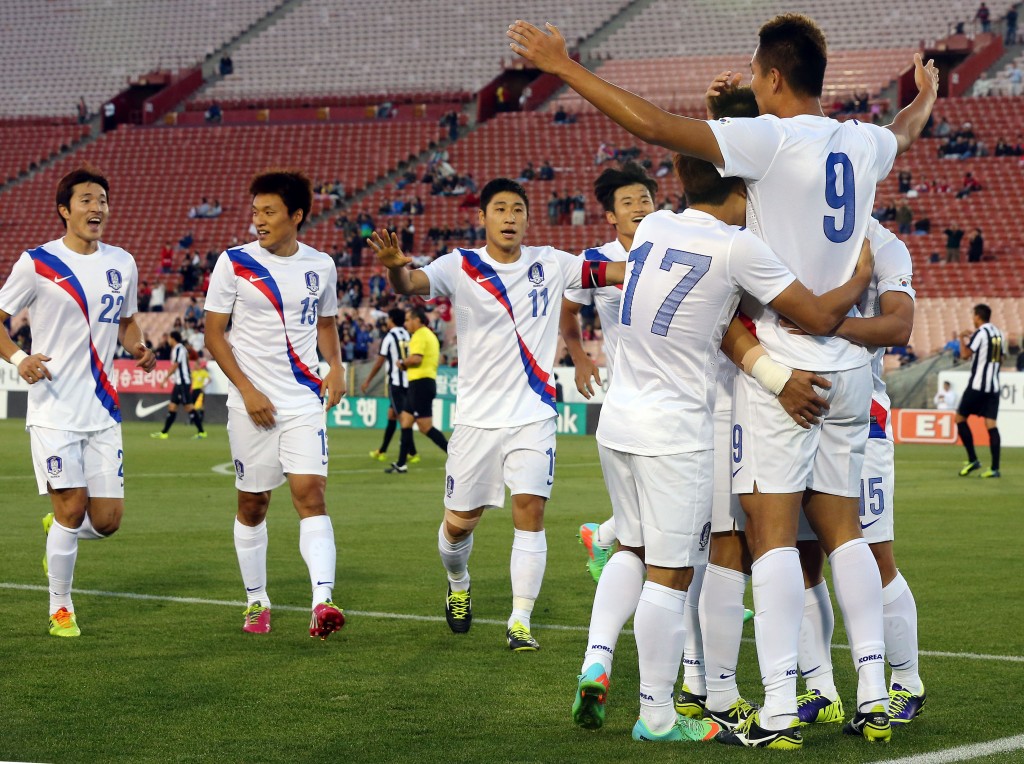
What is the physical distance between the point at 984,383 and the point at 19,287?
44.9 ft

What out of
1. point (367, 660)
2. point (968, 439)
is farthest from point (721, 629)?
point (968, 439)

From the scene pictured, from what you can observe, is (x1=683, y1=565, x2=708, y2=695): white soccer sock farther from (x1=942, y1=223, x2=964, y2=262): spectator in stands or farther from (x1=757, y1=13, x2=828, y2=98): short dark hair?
(x1=942, y1=223, x2=964, y2=262): spectator in stands

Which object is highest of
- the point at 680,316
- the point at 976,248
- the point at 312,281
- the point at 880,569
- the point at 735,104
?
the point at 976,248

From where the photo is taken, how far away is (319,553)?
6.98 metres

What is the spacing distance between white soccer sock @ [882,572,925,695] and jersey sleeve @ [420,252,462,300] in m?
2.81

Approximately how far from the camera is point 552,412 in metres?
7.39

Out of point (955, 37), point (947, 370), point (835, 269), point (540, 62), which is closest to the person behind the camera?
point (540, 62)

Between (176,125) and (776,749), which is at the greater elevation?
(176,125)

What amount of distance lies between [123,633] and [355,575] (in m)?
2.45

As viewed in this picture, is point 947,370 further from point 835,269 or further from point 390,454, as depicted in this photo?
point 835,269

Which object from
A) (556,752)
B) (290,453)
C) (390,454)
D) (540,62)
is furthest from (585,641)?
(390,454)

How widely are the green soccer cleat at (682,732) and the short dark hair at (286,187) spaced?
3.49 m

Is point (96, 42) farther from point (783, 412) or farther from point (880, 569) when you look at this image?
point (783, 412)

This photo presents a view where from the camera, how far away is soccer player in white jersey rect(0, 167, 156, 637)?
720cm
